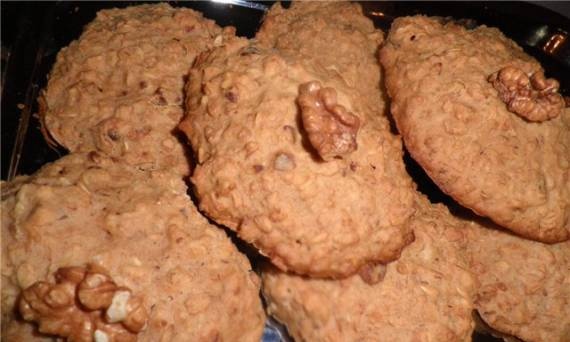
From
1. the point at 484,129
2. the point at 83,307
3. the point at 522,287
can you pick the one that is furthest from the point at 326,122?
the point at 522,287

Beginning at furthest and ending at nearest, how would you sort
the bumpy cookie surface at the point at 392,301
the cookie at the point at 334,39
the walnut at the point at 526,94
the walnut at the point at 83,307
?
the cookie at the point at 334,39, the walnut at the point at 526,94, the bumpy cookie surface at the point at 392,301, the walnut at the point at 83,307

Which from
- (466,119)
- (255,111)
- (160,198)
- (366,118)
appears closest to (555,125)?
(466,119)

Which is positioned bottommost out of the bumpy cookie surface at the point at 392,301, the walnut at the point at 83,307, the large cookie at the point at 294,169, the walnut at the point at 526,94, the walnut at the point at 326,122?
the walnut at the point at 83,307

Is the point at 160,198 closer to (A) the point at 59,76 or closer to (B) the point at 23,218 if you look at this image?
(B) the point at 23,218

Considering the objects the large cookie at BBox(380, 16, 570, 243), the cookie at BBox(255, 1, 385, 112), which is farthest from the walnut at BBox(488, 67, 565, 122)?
the cookie at BBox(255, 1, 385, 112)

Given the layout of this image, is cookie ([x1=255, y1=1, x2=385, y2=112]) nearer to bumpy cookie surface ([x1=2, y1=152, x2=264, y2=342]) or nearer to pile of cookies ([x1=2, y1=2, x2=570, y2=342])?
pile of cookies ([x1=2, y1=2, x2=570, y2=342])

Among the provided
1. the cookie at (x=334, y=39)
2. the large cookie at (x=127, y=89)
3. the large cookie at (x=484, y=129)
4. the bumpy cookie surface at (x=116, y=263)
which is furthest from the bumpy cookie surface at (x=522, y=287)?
the large cookie at (x=127, y=89)

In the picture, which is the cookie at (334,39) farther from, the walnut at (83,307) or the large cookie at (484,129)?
the walnut at (83,307)

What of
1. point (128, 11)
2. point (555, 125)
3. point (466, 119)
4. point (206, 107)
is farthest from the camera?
point (128, 11)
